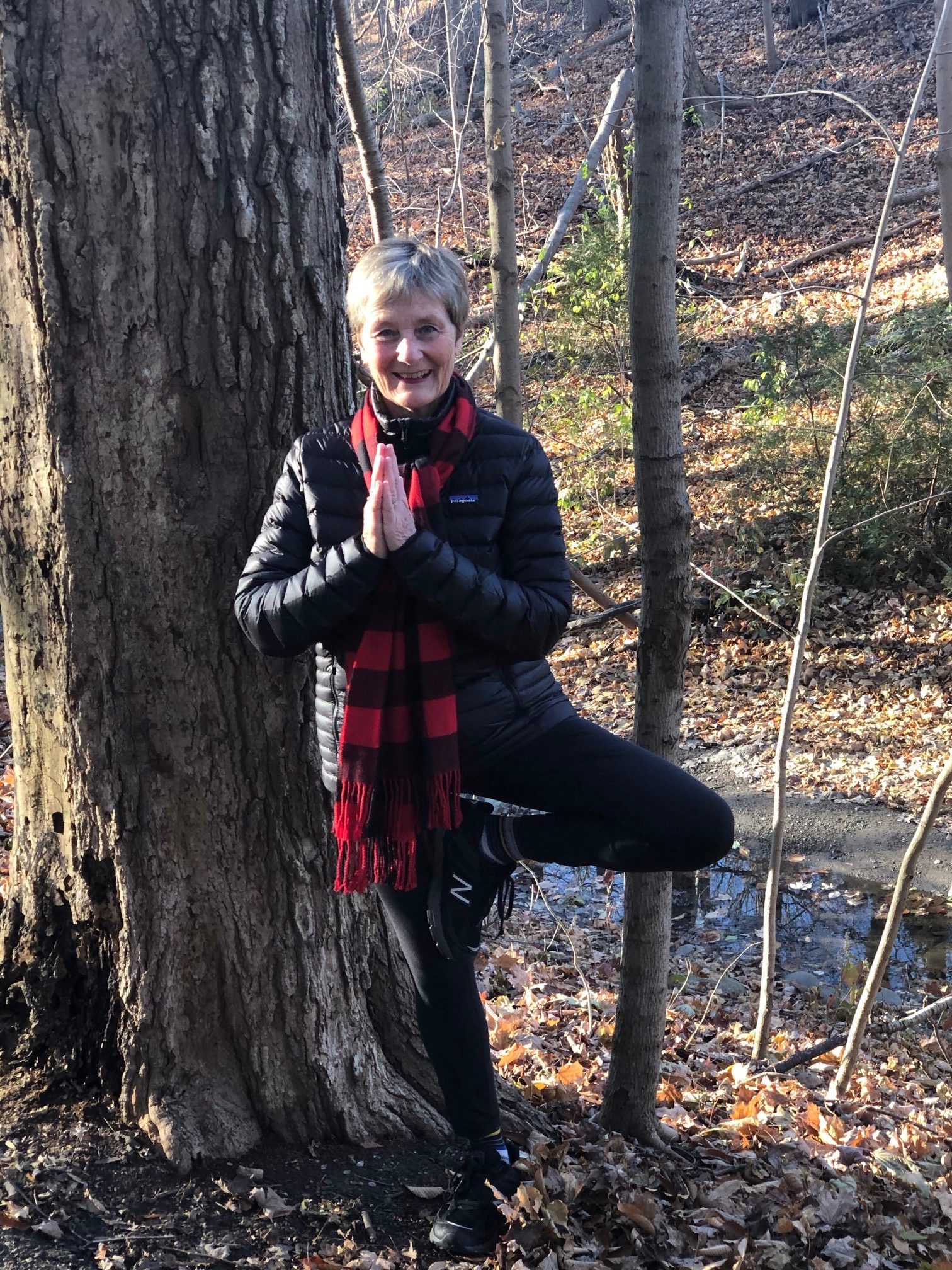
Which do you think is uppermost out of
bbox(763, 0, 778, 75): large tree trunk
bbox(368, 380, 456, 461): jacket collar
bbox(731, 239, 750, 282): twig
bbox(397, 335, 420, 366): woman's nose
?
bbox(763, 0, 778, 75): large tree trunk

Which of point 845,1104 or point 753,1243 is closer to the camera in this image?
point 753,1243

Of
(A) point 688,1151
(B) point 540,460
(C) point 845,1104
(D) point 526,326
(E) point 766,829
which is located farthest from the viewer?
(D) point 526,326

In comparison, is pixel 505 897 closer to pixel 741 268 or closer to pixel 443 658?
pixel 443 658

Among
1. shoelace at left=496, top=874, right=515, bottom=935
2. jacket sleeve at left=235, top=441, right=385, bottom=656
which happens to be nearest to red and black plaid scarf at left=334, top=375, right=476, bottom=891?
jacket sleeve at left=235, top=441, right=385, bottom=656

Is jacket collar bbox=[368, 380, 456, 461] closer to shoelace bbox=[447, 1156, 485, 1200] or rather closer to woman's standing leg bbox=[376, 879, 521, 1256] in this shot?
woman's standing leg bbox=[376, 879, 521, 1256]

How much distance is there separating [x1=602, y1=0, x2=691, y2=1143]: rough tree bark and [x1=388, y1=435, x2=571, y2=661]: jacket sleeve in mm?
326

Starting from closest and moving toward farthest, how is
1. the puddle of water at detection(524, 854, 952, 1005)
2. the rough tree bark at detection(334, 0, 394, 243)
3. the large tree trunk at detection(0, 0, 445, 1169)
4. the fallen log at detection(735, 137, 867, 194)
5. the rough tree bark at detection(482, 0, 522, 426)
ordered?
the large tree trunk at detection(0, 0, 445, 1169) → the rough tree bark at detection(334, 0, 394, 243) → the puddle of water at detection(524, 854, 952, 1005) → the rough tree bark at detection(482, 0, 522, 426) → the fallen log at detection(735, 137, 867, 194)

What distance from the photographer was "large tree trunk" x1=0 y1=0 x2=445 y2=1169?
2.42m

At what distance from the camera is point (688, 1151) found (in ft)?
10.3

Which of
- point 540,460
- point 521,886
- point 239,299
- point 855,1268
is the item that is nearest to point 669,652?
point 540,460

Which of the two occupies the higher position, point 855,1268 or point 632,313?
point 632,313

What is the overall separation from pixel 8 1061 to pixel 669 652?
2058 millimetres

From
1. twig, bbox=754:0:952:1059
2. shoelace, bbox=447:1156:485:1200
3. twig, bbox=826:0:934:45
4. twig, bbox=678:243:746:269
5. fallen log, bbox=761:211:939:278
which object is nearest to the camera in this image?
shoelace, bbox=447:1156:485:1200

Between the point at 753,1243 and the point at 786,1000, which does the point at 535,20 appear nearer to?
the point at 786,1000
